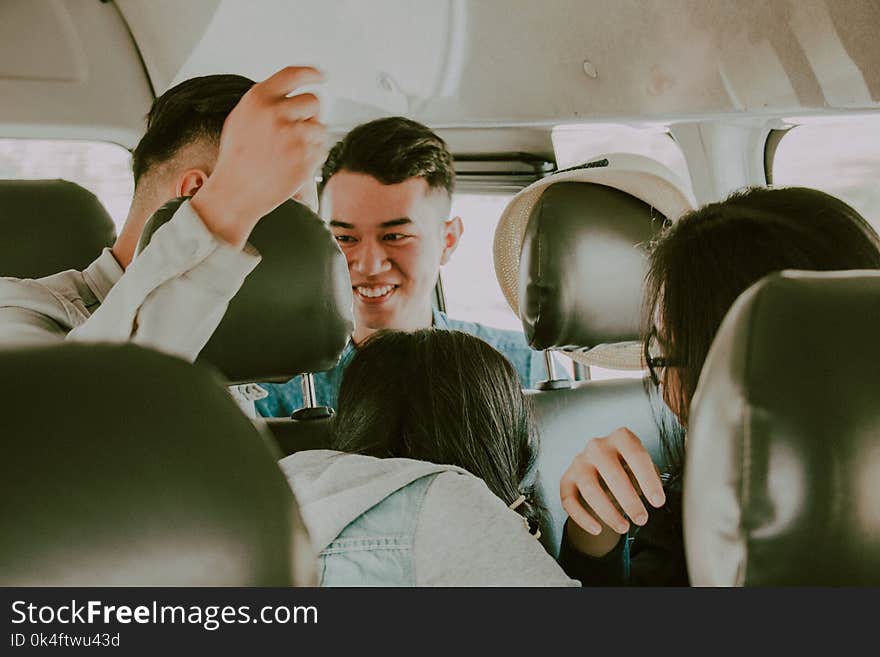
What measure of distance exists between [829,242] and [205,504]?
73 centimetres

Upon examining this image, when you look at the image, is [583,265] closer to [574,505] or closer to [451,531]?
[574,505]

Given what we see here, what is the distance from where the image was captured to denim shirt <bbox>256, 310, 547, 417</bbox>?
260 cm

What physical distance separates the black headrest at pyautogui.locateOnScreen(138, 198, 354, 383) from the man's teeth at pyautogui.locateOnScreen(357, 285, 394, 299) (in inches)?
47.0

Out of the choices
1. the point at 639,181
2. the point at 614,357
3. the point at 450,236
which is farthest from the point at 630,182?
the point at 450,236

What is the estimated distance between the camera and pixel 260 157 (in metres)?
1.04

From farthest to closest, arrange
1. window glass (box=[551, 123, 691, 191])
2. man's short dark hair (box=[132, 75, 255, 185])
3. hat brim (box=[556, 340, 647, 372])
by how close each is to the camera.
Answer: window glass (box=[551, 123, 691, 191]), hat brim (box=[556, 340, 647, 372]), man's short dark hair (box=[132, 75, 255, 185])

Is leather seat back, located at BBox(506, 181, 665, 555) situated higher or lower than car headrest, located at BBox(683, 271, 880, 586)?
higher

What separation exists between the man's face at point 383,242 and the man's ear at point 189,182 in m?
1.12

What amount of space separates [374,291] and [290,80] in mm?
1556

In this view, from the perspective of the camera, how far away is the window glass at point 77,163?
104 inches

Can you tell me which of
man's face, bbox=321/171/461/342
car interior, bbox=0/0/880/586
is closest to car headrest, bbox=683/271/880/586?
car interior, bbox=0/0/880/586

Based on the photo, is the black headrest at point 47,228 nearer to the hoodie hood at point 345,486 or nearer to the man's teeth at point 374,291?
the man's teeth at point 374,291

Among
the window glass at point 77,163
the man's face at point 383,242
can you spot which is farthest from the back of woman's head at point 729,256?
the window glass at point 77,163

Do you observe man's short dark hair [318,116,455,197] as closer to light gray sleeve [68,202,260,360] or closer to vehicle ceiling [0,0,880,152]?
vehicle ceiling [0,0,880,152]
